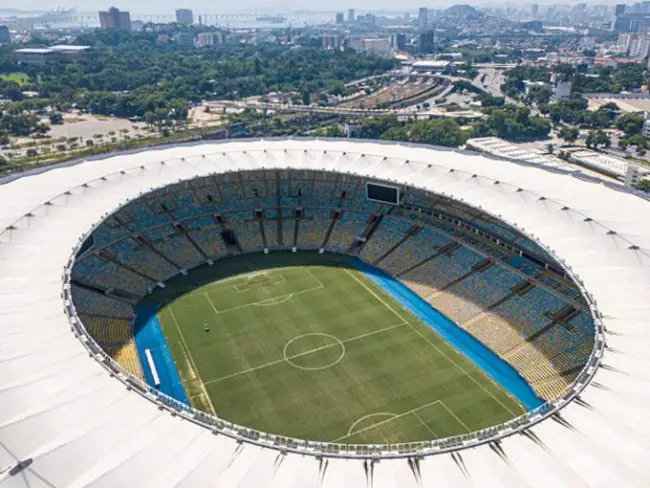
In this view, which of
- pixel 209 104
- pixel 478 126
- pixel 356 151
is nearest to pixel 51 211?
pixel 356 151

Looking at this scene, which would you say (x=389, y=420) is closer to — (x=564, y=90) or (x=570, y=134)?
(x=570, y=134)

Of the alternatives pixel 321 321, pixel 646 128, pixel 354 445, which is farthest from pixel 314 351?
pixel 646 128

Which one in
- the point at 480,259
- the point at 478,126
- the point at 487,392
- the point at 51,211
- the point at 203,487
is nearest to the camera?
the point at 203,487

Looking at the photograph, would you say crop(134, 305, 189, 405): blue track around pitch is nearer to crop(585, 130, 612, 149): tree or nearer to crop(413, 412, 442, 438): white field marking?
crop(413, 412, 442, 438): white field marking

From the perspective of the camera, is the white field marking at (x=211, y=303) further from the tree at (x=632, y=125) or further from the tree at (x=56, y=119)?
the tree at (x=632, y=125)

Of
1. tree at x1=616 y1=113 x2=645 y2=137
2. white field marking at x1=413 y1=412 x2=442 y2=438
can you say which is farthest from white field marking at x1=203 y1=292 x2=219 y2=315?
tree at x1=616 y1=113 x2=645 y2=137

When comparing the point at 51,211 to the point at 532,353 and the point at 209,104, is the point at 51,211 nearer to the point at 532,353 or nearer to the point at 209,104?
the point at 532,353

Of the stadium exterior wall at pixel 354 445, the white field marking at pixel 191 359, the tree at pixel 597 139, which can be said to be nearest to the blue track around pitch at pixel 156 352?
the white field marking at pixel 191 359

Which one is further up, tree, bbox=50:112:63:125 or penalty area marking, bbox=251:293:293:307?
tree, bbox=50:112:63:125
